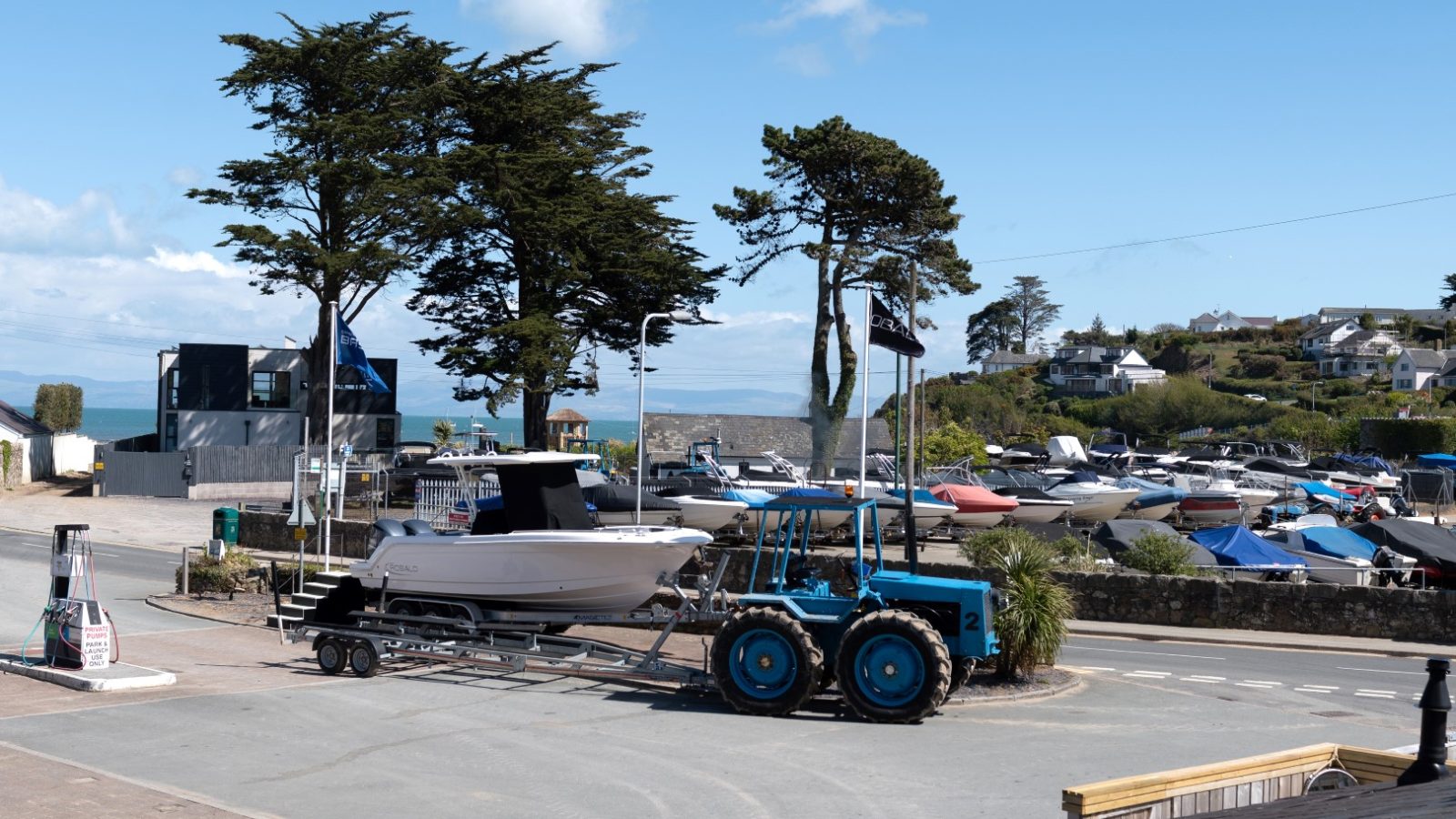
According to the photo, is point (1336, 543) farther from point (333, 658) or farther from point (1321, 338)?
point (1321, 338)

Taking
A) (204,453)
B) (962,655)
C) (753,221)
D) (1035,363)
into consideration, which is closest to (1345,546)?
(962,655)

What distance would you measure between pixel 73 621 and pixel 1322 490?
151ft

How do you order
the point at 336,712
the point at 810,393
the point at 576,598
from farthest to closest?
the point at 810,393 → the point at 576,598 → the point at 336,712

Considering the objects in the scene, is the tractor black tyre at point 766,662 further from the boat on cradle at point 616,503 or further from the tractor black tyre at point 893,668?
the boat on cradle at point 616,503

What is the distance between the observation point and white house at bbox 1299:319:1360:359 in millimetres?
148625

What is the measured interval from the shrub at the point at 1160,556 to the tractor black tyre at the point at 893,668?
1354 centimetres

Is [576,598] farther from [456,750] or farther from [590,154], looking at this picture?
[590,154]

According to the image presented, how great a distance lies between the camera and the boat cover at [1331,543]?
99.8 ft

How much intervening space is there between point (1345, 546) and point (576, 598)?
20.7 metres

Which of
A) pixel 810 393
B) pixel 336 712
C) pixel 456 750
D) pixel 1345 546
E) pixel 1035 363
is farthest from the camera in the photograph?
pixel 1035 363

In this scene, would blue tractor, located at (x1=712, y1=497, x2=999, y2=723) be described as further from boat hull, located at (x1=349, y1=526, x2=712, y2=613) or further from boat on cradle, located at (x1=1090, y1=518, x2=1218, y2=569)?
boat on cradle, located at (x1=1090, y1=518, x2=1218, y2=569)

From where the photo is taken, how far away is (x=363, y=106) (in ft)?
189

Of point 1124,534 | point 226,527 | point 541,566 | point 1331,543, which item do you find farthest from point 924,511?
point 541,566

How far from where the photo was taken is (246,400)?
207 feet
